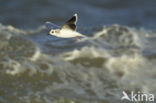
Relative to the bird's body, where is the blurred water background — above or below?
above

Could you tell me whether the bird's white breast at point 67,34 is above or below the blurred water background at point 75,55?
below

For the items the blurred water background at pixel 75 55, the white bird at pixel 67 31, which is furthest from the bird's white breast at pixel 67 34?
the blurred water background at pixel 75 55

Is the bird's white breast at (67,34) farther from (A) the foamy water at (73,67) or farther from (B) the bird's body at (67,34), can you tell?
(A) the foamy water at (73,67)

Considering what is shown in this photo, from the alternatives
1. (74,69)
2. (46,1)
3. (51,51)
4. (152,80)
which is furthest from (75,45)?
(46,1)

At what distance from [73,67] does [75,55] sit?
0.58 m

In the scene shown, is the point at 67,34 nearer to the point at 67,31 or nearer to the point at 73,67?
the point at 67,31

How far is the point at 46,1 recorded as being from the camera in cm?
1188

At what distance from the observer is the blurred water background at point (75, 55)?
6707 mm

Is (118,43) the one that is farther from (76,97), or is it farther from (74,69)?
(76,97)

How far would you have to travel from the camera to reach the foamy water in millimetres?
6570

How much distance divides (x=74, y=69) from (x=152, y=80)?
139 centimetres

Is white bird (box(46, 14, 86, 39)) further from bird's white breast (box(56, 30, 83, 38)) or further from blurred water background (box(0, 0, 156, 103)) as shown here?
blurred water background (box(0, 0, 156, 103))

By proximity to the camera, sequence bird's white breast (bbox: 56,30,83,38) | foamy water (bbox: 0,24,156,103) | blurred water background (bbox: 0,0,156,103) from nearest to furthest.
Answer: bird's white breast (bbox: 56,30,83,38)
foamy water (bbox: 0,24,156,103)
blurred water background (bbox: 0,0,156,103)

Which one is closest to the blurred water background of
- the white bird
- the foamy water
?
the foamy water
